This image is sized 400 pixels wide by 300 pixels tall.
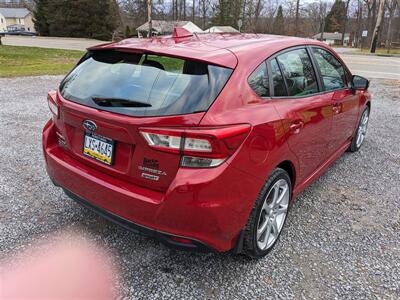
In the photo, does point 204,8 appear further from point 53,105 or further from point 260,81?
point 260,81

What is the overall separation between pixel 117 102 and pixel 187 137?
22.5 inches

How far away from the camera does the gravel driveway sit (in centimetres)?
238

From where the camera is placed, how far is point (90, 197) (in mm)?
2426

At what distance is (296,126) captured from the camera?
8.76 ft

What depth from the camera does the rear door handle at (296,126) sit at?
8.54 feet

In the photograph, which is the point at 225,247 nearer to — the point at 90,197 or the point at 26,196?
the point at 90,197

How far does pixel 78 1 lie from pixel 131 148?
47.6 metres

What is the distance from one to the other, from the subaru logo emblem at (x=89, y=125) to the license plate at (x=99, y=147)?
45 millimetres

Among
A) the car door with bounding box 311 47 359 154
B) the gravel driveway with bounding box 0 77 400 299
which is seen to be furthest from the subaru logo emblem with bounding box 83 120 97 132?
the car door with bounding box 311 47 359 154

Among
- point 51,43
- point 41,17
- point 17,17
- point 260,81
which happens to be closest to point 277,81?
point 260,81

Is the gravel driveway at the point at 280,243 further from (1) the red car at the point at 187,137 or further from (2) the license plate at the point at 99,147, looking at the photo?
(2) the license plate at the point at 99,147

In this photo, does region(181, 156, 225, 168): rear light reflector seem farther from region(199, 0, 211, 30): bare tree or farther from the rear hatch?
region(199, 0, 211, 30): bare tree

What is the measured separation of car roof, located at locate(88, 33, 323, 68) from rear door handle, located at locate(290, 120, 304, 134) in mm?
542

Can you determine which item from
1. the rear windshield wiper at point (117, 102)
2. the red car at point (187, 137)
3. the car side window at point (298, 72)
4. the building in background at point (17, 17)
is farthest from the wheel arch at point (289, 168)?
the building in background at point (17, 17)
